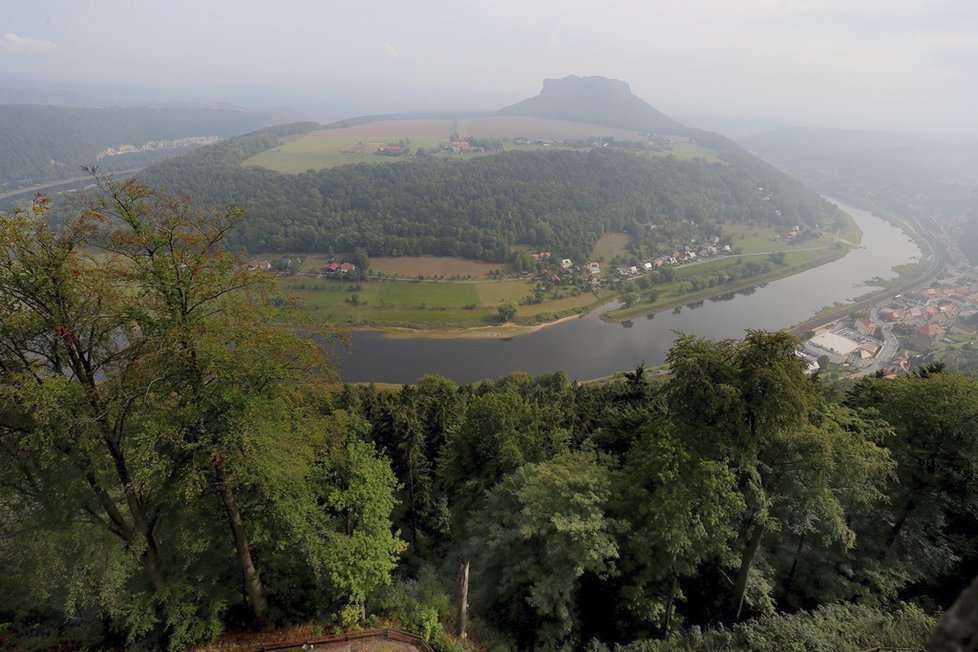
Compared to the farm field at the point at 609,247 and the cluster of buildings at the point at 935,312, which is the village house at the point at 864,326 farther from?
the farm field at the point at 609,247

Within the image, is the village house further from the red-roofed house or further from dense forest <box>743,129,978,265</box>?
dense forest <box>743,129,978,265</box>

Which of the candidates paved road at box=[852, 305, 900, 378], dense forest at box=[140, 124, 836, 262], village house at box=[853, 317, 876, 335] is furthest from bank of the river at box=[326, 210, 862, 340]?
paved road at box=[852, 305, 900, 378]

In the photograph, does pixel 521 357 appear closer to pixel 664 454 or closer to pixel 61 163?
pixel 664 454

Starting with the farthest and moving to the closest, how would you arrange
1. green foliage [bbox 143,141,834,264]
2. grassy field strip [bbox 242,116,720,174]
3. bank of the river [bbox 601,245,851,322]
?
1. grassy field strip [bbox 242,116,720,174]
2. green foliage [bbox 143,141,834,264]
3. bank of the river [bbox 601,245,851,322]

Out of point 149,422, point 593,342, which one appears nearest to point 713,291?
point 593,342

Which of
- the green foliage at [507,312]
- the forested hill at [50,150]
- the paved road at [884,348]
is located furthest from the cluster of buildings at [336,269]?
the forested hill at [50,150]

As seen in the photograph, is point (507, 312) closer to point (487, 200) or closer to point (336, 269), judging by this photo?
point (336, 269)
